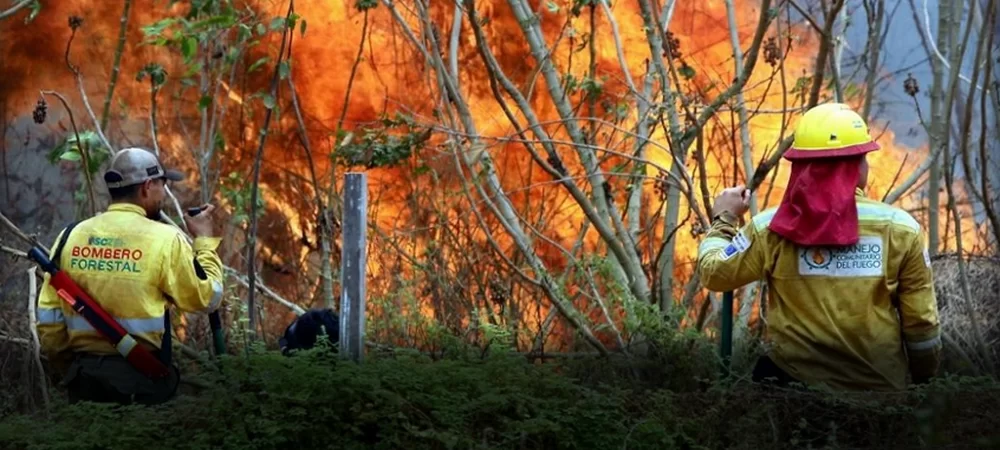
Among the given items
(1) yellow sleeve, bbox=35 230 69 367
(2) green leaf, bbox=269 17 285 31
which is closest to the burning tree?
(2) green leaf, bbox=269 17 285 31

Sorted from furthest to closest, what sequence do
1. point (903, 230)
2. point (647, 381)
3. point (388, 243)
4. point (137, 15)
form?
point (137, 15) → point (388, 243) → point (647, 381) → point (903, 230)

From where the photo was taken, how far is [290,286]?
11523 mm

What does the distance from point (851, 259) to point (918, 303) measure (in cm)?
28

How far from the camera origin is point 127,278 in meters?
5.83

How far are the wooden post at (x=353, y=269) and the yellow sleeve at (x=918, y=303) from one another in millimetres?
2062

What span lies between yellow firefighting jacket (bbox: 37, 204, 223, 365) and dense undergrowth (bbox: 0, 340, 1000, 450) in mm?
620

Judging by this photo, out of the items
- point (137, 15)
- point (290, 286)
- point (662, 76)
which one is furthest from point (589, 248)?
point (137, 15)

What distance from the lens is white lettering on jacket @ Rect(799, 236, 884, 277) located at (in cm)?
493

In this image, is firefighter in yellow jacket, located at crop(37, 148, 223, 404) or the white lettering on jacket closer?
the white lettering on jacket

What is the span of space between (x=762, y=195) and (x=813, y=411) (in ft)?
22.0

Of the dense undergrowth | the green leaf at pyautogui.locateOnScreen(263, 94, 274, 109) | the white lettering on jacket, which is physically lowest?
A: the dense undergrowth

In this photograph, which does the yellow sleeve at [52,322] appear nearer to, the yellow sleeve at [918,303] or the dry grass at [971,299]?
A: the yellow sleeve at [918,303]

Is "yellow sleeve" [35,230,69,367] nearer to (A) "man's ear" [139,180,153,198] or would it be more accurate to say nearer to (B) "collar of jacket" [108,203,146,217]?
(B) "collar of jacket" [108,203,146,217]

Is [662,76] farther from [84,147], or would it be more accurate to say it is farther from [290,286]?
[290,286]
